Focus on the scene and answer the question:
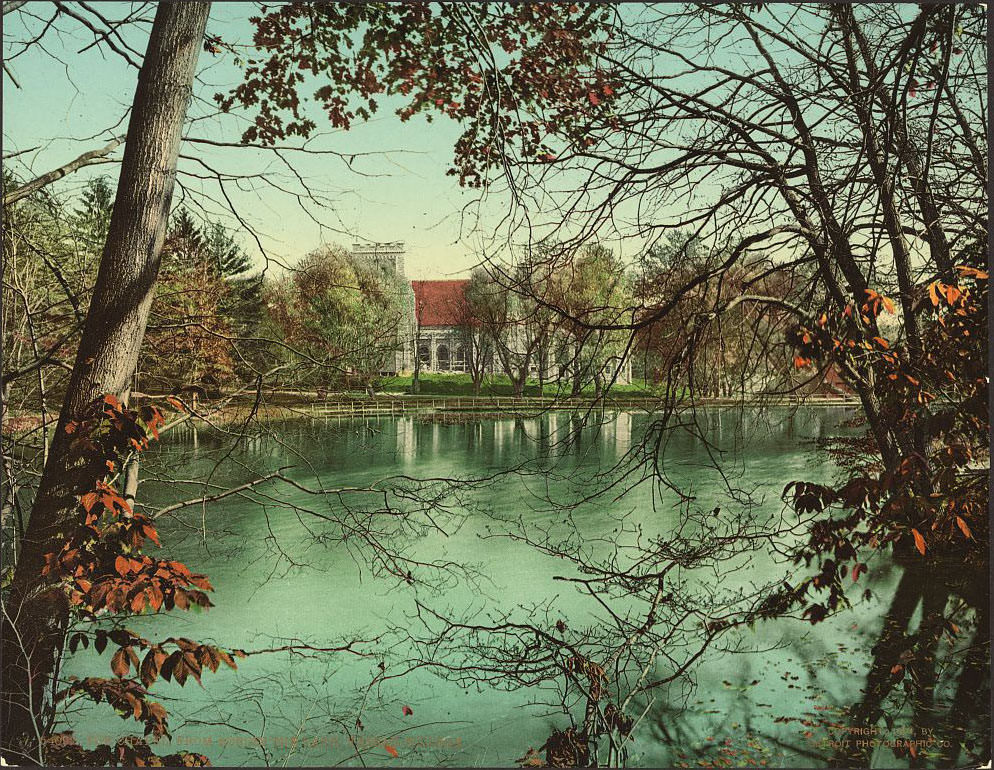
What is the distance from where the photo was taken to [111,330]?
2.14 m

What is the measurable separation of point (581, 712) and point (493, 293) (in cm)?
141

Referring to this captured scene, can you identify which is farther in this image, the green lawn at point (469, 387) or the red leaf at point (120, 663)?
the green lawn at point (469, 387)

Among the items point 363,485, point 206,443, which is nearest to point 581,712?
point 363,485

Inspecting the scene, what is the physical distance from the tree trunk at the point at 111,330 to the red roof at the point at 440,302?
2.86 feet

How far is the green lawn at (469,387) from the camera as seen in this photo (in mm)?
2674

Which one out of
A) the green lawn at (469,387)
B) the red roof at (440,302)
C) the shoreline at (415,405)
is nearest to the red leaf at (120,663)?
the shoreline at (415,405)

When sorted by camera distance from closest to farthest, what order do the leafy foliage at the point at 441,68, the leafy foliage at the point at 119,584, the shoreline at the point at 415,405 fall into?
1. the leafy foliage at the point at 119,584
2. the leafy foliage at the point at 441,68
3. the shoreline at the point at 415,405

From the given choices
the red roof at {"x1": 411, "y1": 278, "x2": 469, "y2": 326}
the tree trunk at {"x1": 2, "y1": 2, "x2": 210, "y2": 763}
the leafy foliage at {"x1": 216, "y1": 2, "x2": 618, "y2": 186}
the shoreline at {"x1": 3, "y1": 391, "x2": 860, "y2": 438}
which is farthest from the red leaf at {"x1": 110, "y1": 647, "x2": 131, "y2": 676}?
the leafy foliage at {"x1": 216, "y1": 2, "x2": 618, "y2": 186}

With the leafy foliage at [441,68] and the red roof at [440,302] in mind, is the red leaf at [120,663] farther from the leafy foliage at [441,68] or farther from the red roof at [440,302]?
the leafy foliage at [441,68]

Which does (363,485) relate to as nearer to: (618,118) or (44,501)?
(44,501)

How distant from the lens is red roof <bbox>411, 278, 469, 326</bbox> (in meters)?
2.69

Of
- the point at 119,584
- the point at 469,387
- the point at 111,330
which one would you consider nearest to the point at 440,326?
the point at 469,387

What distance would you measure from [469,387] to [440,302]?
32 centimetres

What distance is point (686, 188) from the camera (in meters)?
2.81
